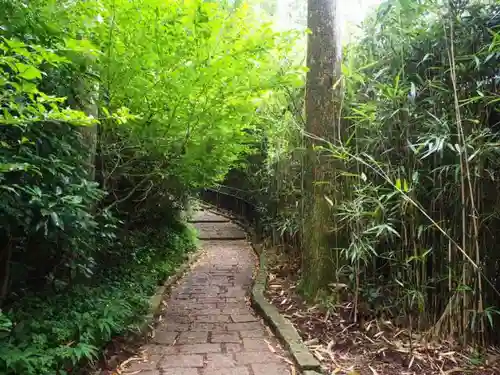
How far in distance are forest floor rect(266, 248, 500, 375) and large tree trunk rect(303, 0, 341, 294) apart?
37 cm

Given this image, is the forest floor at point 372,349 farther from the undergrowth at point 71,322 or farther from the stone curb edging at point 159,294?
the undergrowth at point 71,322

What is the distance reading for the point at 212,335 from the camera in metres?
3.39

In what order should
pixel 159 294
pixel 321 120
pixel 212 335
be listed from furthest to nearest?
1. pixel 159 294
2. pixel 321 120
3. pixel 212 335

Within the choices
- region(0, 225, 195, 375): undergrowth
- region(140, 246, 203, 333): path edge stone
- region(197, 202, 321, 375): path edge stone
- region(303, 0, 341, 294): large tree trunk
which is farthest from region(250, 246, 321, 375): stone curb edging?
region(0, 225, 195, 375): undergrowth

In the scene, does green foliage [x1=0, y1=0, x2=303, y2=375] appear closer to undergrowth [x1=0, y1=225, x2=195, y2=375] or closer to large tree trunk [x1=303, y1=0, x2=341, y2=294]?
undergrowth [x1=0, y1=225, x2=195, y2=375]

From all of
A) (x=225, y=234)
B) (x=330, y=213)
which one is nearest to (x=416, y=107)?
(x=330, y=213)

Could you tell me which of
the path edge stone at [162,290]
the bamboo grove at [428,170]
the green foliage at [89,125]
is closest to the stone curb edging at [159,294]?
the path edge stone at [162,290]

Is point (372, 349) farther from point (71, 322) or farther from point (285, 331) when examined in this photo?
point (71, 322)

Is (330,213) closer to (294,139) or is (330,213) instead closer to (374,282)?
(374,282)

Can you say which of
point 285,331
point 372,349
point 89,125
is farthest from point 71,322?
point 372,349

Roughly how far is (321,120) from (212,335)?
213cm

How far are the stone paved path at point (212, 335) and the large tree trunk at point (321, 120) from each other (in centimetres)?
79

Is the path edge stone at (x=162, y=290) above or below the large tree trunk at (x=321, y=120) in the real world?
below

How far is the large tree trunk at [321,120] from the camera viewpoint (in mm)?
3676
